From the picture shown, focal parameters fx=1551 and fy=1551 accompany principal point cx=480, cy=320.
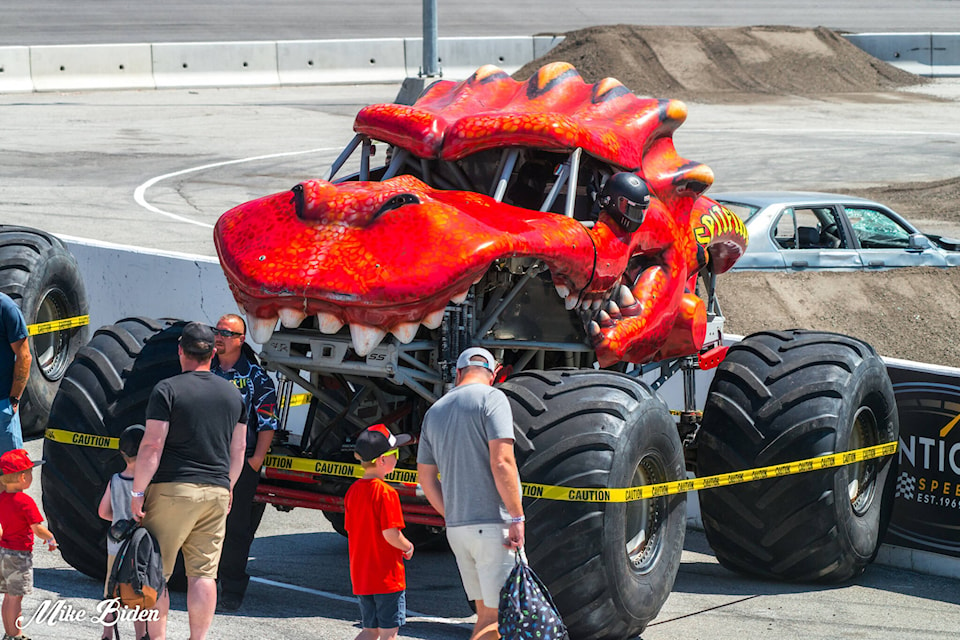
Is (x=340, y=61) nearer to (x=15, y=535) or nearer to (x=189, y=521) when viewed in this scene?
(x=15, y=535)

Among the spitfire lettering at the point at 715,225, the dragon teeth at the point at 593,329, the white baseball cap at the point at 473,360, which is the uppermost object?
the white baseball cap at the point at 473,360

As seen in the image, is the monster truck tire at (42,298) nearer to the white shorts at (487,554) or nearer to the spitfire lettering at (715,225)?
the spitfire lettering at (715,225)

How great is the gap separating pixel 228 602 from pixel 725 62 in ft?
99.5

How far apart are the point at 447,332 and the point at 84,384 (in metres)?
2.23

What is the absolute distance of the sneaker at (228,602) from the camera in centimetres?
853

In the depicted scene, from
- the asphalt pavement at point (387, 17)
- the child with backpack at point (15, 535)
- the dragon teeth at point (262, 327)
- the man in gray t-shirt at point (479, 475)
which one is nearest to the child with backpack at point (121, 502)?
the child with backpack at point (15, 535)

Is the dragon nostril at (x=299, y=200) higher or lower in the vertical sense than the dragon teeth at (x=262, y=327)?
higher

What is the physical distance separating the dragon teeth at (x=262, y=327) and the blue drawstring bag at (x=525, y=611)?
2019 millimetres

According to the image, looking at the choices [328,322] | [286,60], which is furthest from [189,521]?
[286,60]

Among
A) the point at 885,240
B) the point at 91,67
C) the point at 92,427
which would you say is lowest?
the point at 91,67

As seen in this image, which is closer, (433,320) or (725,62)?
(433,320)

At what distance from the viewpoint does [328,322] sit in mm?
8023

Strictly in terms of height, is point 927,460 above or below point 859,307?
above

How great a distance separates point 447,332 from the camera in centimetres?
848
